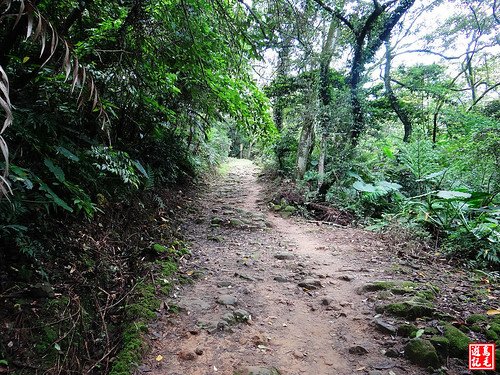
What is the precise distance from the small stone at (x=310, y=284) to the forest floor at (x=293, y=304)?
0.02 metres

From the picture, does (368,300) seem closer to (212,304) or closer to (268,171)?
Answer: (212,304)

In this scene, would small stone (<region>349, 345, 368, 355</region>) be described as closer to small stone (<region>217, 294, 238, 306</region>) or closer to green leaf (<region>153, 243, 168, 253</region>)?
small stone (<region>217, 294, 238, 306</region>)

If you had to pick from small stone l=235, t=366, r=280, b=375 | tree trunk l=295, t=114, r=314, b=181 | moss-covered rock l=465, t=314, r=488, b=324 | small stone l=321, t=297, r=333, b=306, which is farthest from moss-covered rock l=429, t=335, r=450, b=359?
tree trunk l=295, t=114, r=314, b=181

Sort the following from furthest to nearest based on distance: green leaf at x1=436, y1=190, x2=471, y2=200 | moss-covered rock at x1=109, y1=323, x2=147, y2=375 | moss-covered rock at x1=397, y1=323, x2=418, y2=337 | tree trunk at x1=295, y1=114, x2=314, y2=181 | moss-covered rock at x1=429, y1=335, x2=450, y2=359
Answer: tree trunk at x1=295, y1=114, x2=314, y2=181, green leaf at x1=436, y1=190, x2=471, y2=200, moss-covered rock at x1=397, y1=323, x2=418, y2=337, moss-covered rock at x1=429, y1=335, x2=450, y2=359, moss-covered rock at x1=109, y1=323, x2=147, y2=375

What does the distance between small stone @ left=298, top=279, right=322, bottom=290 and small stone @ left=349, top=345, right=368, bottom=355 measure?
128 centimetres

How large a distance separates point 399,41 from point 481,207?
36.1ft

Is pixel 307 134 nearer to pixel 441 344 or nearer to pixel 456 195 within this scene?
pixel 456 195

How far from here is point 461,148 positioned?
6121mm

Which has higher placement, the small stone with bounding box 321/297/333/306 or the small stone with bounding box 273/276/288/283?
the small stone with bounding box 321/297/333/306

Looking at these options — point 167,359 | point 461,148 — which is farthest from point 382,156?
point 167,359

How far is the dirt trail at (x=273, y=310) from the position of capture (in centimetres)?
259

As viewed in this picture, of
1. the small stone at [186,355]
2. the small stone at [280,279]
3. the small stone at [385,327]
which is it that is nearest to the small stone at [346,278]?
the small stone at [280,279]

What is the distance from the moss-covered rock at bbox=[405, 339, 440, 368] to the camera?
2463 mm

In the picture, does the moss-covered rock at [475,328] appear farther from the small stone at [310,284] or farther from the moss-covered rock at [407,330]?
the small stone at [310,284]
